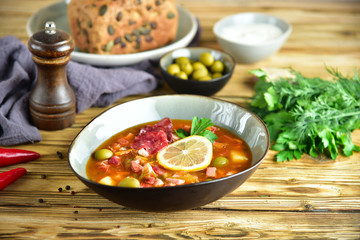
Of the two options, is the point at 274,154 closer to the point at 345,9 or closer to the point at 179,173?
the point at 179,173

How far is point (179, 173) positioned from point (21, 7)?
3175mm

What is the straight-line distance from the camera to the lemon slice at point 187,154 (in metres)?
1.93

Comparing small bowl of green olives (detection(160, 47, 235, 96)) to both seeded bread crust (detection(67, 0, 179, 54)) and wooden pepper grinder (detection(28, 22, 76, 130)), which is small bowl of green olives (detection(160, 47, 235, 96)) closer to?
seeded bread crust (detection(67, 0, 179, 54))

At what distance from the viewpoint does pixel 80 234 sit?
5.92ft

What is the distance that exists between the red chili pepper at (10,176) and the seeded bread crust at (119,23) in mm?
1137

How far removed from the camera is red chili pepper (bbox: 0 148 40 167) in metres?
2.18

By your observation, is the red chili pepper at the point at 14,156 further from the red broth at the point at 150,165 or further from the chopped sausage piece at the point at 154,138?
the chopped sausage piece at the point at 154,138

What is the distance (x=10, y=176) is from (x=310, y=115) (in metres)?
1.56

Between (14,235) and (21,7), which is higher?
(14,235)

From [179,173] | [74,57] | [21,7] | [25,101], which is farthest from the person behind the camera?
[21,7]

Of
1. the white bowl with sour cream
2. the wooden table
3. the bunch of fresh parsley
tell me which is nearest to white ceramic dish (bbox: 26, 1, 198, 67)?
the white bowl with sour cream

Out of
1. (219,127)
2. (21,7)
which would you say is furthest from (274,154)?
(21,7)

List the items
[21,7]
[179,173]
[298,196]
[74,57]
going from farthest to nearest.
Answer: [21,7] → [74,57] → [298,196] → [179,173]

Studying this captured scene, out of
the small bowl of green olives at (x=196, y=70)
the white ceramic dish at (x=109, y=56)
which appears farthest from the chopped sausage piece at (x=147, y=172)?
the white ceramic dish at (x=109, y=56)
